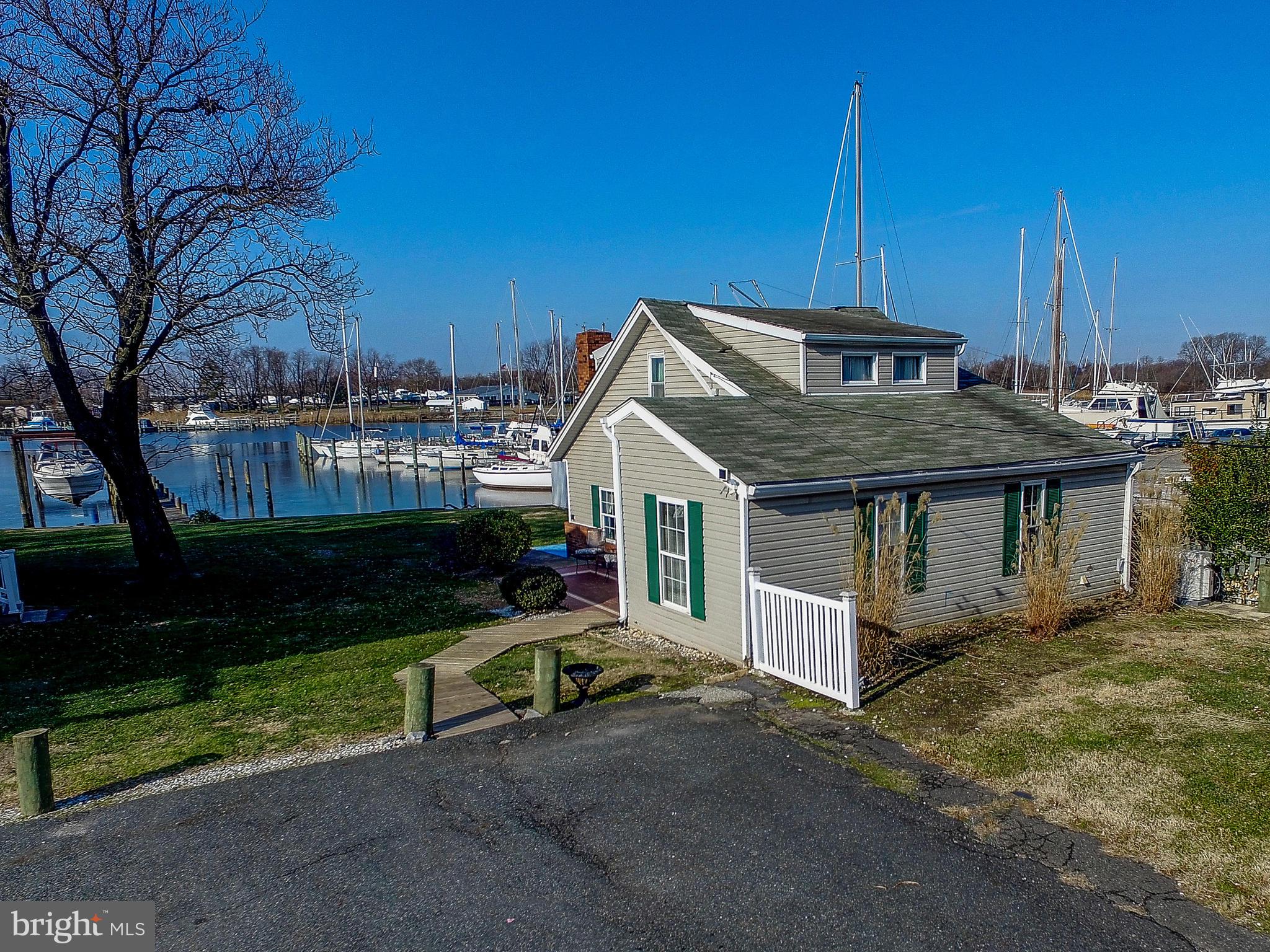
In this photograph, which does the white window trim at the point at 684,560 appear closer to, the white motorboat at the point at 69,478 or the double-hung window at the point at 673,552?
the double-hung window at the point at 673,552

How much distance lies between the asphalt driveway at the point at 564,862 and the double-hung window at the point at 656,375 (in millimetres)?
10673

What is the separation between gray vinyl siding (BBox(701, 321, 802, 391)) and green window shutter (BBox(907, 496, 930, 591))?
13.5 ft

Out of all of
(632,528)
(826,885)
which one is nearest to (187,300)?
(632,528)

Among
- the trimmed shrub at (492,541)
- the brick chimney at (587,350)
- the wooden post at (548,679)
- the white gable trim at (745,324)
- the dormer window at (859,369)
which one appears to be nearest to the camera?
the wooden post at (548,679)

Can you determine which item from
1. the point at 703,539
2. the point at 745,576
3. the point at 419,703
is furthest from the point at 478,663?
the point at 745,576

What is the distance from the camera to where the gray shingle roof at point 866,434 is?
11.1 meters

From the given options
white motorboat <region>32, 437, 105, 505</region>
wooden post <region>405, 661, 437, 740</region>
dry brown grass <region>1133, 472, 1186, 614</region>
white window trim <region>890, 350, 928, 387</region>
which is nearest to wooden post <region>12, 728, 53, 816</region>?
wooden post <region>405, 661, 437, 740</region>

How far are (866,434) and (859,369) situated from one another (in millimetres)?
3390

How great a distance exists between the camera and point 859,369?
1589 centimetres

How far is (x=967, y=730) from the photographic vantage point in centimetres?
815

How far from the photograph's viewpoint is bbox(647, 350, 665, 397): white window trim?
56.9 feet

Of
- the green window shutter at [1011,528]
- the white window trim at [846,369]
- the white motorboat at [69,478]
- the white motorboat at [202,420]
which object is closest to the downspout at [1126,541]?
the green window shutter at [1011,528]

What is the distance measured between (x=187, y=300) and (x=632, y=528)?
9.01 m

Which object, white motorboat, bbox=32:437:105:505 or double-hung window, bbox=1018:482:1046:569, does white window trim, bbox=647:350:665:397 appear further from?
white motorboat, bbox=32:437:105:505
